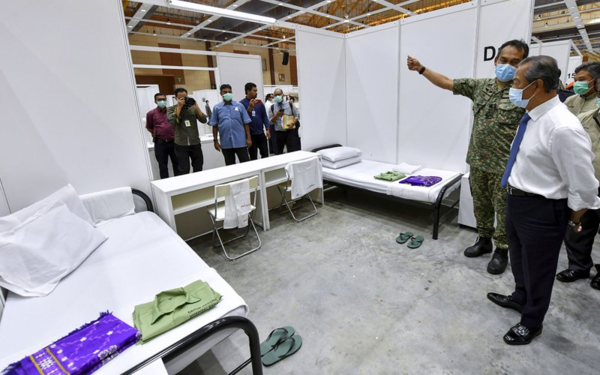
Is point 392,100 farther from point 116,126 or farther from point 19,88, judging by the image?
point 19,88

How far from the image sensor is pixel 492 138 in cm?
236

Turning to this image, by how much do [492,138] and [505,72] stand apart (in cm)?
50

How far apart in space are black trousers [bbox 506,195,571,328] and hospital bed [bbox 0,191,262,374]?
149cm

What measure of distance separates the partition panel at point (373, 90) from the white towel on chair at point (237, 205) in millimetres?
2430

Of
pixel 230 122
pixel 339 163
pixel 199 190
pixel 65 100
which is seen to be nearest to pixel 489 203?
pixel 339 163

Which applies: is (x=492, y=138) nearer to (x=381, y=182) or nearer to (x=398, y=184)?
(x=398, y=184)

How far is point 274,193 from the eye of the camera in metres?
4.10

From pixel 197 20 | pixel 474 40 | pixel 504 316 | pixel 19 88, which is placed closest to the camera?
pixel 504 316

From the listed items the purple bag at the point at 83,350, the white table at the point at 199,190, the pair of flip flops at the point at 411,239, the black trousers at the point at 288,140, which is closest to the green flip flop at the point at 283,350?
the purple bag at the point at 83,350

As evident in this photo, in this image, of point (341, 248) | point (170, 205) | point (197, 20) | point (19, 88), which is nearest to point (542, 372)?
point (341, 248)

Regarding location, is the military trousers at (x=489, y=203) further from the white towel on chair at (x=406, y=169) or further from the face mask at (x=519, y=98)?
the white towel on chair at (x=406, y=169)

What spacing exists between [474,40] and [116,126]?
12.4 feet

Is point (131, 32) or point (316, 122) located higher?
point (131, 32)

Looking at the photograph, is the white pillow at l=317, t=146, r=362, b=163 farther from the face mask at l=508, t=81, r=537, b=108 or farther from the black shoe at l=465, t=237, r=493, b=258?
the face mask at l=508, t=81, r=537, b=108
